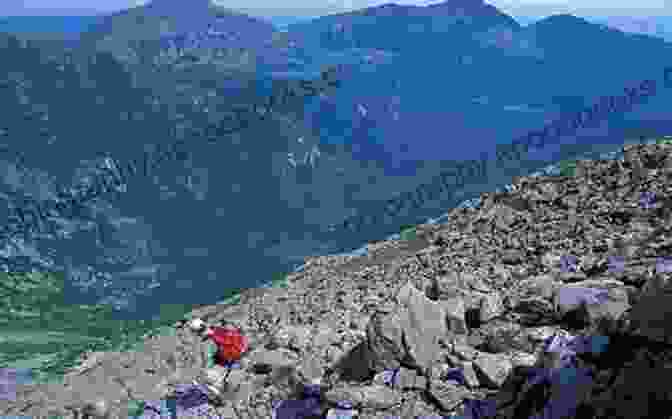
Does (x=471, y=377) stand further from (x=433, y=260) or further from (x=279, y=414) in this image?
(x=433, y=260)

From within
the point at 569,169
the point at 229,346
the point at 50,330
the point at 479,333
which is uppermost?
the point at 569,169

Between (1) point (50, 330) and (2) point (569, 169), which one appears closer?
(2) point (569, 169)

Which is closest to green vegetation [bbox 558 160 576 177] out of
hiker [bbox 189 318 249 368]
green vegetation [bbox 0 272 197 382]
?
hiker [bbox 189 318 249 368]

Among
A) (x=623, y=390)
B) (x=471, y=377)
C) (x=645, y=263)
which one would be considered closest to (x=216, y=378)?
(x=471, y=377)

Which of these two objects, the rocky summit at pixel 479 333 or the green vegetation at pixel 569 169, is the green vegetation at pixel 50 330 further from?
the green vegetation at pixel 569 169

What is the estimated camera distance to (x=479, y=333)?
11.5m

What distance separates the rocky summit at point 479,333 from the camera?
7754mm

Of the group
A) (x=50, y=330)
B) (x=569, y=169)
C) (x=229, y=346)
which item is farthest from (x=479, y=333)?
(x=50, y=330)

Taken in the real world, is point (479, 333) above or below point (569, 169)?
below

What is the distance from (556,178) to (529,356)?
655 inches

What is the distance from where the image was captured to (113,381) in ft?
69.8

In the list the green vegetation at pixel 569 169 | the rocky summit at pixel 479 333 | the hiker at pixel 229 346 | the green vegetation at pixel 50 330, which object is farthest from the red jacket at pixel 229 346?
the green vegetation at pixel 50 330

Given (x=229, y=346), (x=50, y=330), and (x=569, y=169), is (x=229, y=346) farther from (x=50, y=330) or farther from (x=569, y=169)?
(x=50, y=330)

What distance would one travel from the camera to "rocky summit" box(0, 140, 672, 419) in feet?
25.4
